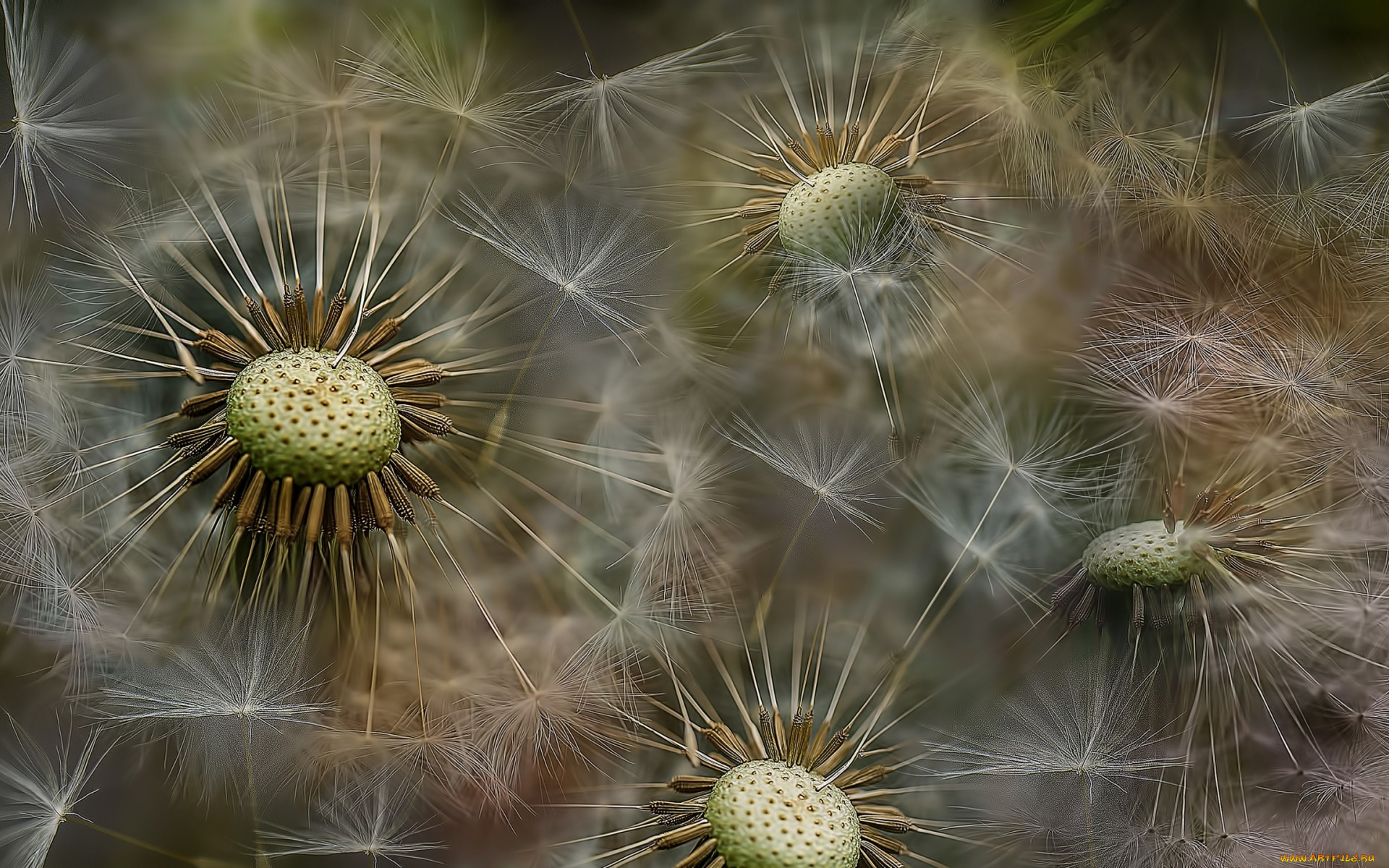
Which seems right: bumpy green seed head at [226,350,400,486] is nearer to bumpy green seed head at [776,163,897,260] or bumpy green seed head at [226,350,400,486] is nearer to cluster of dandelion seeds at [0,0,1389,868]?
cluster of dandelion seeds at [0,0,1389,868]

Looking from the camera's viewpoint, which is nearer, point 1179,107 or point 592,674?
point 592,674

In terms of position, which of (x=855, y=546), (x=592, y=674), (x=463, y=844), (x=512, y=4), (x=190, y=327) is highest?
(x=512, y=4)

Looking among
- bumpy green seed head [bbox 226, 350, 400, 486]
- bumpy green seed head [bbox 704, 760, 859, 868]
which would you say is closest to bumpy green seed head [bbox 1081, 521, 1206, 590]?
bumpy green seed head [bbox 704, 760, 859, 868]

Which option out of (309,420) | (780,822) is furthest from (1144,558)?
(309,420)

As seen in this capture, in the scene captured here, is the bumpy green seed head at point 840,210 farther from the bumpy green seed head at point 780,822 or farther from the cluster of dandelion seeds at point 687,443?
the bumpy green seed head at point 780,822

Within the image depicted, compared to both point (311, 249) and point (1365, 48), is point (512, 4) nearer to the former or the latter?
point (311, 249)

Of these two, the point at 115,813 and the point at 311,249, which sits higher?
the point at 311,249

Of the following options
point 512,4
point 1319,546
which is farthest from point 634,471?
point 1319,546
